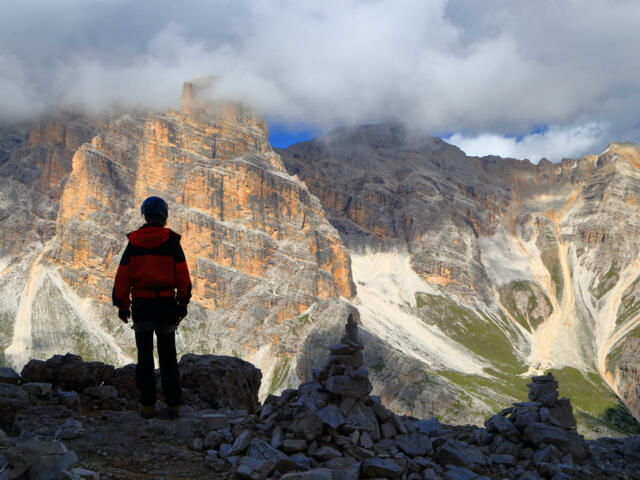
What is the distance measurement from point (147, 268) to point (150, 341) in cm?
221

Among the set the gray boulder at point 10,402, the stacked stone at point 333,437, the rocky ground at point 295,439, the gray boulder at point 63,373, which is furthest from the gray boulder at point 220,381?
the gray boulder at point 10,402

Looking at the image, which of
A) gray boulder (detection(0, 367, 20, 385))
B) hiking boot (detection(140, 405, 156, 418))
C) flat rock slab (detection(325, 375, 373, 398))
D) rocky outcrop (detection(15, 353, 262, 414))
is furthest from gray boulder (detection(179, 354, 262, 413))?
flat rock slab (detection(325, 375, 373, 398))

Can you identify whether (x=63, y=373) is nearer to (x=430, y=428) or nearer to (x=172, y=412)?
(x=172, y=412)

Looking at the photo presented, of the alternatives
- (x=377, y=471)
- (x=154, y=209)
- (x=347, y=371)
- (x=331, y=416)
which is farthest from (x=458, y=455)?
(x=154, y=209)

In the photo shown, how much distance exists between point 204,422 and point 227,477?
3.43 m

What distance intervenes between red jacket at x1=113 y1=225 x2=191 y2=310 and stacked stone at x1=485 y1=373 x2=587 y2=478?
35.0 feet

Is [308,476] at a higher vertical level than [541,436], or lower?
higher

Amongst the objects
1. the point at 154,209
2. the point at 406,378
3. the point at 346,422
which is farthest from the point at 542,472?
the point at 406,378

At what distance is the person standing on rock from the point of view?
12336mm

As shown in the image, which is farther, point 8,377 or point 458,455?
point 8,377

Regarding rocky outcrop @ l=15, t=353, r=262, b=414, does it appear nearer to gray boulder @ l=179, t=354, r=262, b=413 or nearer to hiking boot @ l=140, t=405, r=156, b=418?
gray boulder @ l=179, t=354, r=262, b=413

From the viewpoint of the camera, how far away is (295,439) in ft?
38.3

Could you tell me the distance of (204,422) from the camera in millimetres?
13422

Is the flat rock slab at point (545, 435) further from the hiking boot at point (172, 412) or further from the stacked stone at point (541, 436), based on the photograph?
the hiking boot at point (172, 412)
